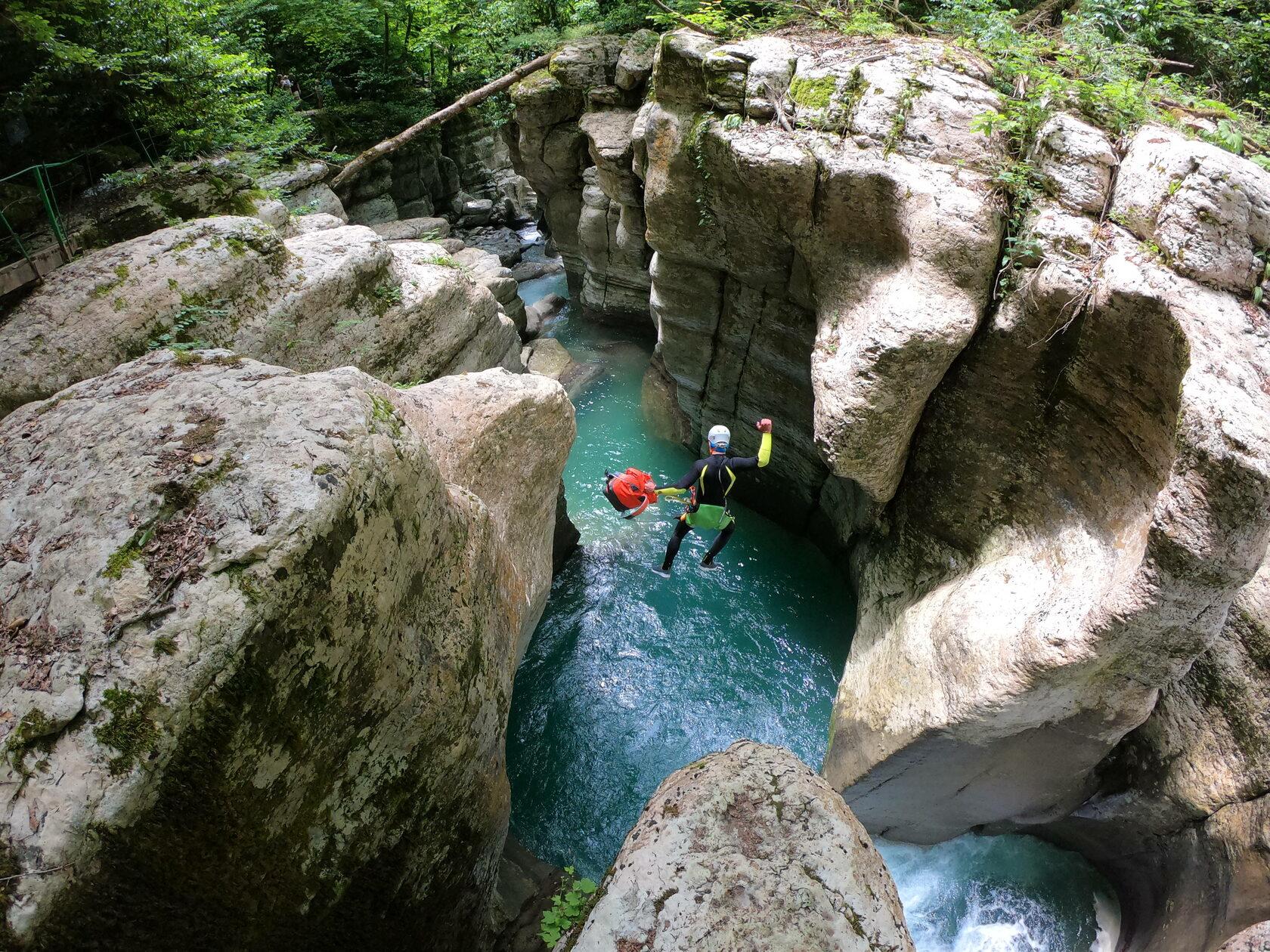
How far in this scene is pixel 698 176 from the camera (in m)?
7.93

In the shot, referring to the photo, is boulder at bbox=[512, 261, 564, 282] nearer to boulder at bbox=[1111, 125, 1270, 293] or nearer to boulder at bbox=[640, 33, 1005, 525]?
boulder at bbox=[640, 33, 1005, 525]

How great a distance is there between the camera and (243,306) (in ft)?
20.0

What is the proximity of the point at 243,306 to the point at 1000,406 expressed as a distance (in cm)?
697


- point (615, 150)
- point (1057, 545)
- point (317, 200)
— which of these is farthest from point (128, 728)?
point (317, 200)

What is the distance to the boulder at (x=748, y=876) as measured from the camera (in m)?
2.54

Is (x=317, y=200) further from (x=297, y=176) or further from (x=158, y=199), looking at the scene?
(x=158, y=199)

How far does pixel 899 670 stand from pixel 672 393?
22.6ft

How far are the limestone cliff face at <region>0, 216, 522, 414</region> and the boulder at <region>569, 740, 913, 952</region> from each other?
218 inches

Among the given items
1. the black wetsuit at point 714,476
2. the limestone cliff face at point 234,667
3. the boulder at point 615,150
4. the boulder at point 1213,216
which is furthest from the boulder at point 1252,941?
the boulder at point 615,150

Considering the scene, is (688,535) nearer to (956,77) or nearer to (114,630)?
(956,77)

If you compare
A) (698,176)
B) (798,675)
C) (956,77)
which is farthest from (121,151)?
(798,675)

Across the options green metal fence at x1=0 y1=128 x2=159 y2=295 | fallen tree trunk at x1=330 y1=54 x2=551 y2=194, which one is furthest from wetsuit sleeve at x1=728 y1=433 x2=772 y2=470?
fallen tree trunk at x1=330 y1=54 x2=551 y2=194

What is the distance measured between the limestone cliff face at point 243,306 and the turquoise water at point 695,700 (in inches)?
145

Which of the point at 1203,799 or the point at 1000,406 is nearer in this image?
the point at 1203,799
